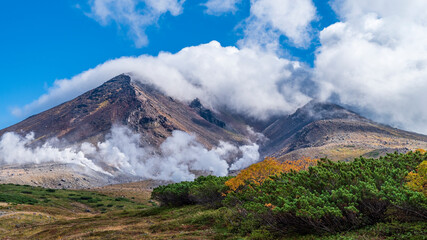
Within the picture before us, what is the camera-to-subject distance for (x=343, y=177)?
22547 mm

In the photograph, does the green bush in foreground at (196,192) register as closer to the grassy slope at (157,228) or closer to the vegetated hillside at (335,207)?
the grassy slope at (157,228)

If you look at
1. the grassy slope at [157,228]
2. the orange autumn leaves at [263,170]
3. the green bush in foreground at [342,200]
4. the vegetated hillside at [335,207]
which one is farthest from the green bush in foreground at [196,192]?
the green bush in foreground at [342,200]

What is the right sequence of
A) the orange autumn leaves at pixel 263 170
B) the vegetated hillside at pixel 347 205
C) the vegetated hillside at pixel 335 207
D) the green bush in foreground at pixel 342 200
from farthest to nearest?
the orange autumn leaves at pixel 263 170
the green bush in foreground at pixel 342 200
the vegetated hillside at pixel 335 207
the vegetated hillside at pixel 347 205

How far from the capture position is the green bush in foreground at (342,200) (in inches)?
707

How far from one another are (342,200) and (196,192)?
3477cm

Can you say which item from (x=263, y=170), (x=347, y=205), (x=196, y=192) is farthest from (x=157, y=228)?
(x=347, y=205)

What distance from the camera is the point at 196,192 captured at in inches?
2015

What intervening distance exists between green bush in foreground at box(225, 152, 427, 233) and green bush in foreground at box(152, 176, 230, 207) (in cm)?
2057

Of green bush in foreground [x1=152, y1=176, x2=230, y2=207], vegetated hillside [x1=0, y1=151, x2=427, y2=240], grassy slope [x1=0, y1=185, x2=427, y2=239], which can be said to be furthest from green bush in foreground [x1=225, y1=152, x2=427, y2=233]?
green bush in foreground [x1=152, y1=176, x2=230, y2=207]

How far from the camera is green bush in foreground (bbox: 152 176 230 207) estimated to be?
4974 cm

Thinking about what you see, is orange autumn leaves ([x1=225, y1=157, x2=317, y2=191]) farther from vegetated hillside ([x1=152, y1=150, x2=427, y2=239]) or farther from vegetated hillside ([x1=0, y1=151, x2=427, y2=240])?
vegetated hillside ([x1=152, y1=150, x2=427, y2=239])

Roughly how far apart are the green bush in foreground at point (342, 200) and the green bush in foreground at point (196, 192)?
20.6 meters

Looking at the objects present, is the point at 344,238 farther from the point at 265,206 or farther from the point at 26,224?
the point at 26,224

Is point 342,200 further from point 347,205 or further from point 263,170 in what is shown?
point 263,170
